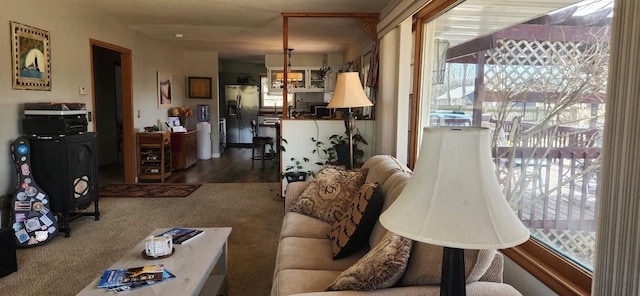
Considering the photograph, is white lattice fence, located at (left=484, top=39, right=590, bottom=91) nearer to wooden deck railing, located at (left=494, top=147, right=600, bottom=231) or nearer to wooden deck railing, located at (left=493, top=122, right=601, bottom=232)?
wooden deck railing, located at (left=493, top=122, right=601, bottom=232)

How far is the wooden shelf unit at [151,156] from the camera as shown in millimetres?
6117

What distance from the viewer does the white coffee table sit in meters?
1.77

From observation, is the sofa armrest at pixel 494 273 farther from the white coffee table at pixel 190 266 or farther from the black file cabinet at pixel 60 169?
the black file cabinet at pixel 60 169

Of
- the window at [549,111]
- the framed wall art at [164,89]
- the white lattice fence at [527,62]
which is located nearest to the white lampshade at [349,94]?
the window at [549,111]

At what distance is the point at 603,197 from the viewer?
3.49 ft

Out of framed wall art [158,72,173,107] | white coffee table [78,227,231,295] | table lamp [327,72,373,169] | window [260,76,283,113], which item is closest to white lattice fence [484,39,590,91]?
table lamp [327,72,373,169]

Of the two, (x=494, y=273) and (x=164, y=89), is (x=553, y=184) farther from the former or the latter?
(x=164, y=89)

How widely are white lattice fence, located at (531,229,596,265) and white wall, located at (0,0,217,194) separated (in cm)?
415

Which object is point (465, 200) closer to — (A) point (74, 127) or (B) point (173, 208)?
(A) point (74, 127)

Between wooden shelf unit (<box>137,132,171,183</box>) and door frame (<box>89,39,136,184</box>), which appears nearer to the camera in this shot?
door frame (<box>89,39,136,184</box>)

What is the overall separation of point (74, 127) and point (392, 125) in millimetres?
3057

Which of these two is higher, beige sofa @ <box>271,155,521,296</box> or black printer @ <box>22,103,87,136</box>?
black printer @ <box>22,103,87,136</box>

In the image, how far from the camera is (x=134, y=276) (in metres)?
1.86

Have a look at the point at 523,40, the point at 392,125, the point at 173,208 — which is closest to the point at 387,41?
the point at 392,125
